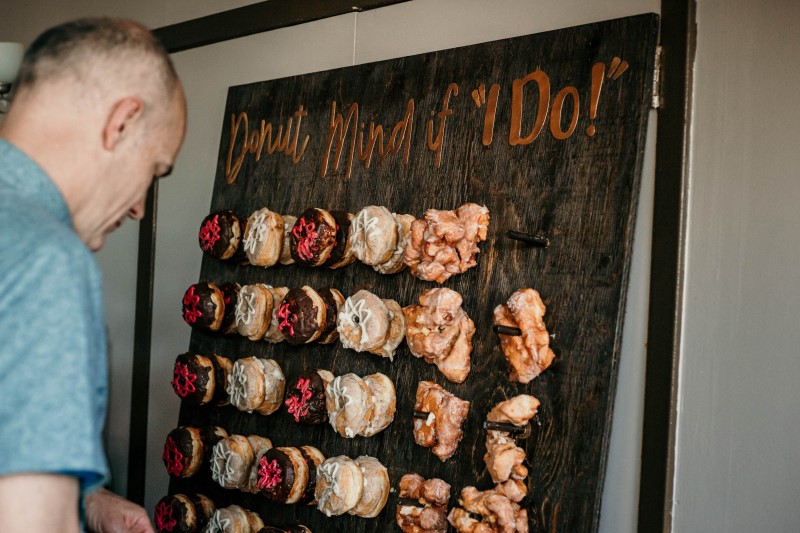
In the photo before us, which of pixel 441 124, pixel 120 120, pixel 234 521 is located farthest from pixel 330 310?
pixel 120 120

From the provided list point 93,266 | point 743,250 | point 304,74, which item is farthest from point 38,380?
point 304,74

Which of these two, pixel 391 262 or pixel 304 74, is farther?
pixel 304 74

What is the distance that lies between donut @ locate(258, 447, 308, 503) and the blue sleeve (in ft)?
4.82

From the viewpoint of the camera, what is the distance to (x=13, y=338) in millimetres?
978

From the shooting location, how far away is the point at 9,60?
10.1 ft

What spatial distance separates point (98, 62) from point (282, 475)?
1.59 m

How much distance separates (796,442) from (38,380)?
169 centimetres

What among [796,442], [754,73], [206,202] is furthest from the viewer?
[206,202]

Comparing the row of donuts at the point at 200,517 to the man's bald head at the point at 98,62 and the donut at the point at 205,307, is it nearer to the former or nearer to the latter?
the donut at the point at 205,307

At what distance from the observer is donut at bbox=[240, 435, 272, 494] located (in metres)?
2.67

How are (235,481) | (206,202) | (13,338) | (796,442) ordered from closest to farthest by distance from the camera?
(13,338)
(796,442)
(235,481)
(206,202)

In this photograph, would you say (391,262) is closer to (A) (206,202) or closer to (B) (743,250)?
(B) (743,250)

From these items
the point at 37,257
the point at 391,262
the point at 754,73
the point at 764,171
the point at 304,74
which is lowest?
the point at 37,257

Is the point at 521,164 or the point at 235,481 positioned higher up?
the point at 521,164
